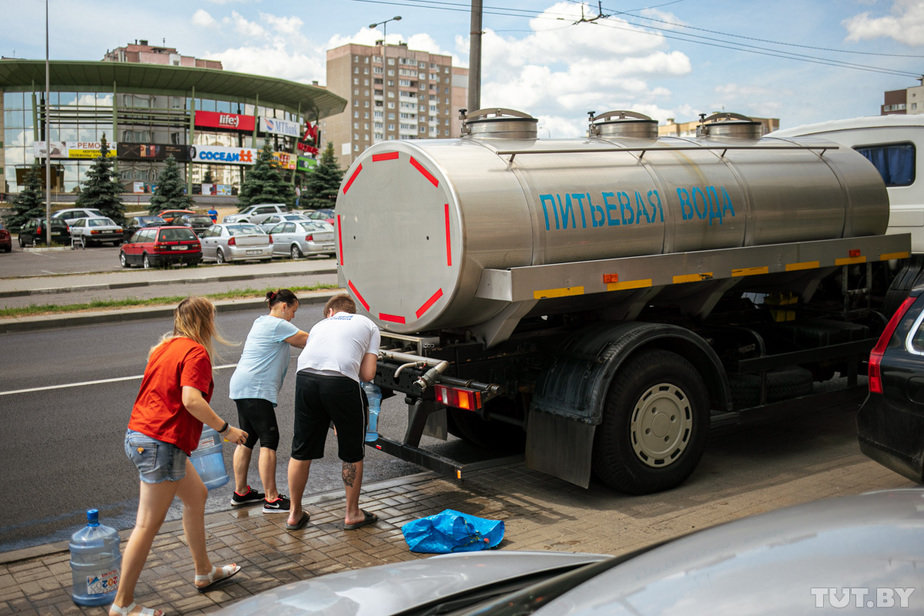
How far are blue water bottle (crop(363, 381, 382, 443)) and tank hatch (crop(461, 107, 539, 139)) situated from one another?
7.10ft

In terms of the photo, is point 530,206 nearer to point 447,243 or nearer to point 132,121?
point 447,243

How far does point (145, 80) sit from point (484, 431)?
8267cm

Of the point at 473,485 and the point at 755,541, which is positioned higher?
the point at 755,541

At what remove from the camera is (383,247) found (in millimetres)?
6637

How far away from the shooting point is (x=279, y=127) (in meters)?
87.5

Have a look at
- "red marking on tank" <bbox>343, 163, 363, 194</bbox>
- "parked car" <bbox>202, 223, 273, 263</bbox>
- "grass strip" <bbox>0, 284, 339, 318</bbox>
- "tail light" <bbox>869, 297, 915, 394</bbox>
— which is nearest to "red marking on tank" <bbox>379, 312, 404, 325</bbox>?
"red marking on tank" <bbox>343, 163, 363, 194</bbox>

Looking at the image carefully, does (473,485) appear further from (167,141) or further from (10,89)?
(10,89)

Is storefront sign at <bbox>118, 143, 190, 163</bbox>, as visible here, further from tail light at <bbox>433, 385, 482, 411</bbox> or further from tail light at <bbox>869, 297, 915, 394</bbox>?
tail light at <bbox>869, 297, 915, 394</bbox>

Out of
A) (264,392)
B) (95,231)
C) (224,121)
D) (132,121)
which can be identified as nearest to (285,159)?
(224,121)

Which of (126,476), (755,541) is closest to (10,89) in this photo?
(126,476)

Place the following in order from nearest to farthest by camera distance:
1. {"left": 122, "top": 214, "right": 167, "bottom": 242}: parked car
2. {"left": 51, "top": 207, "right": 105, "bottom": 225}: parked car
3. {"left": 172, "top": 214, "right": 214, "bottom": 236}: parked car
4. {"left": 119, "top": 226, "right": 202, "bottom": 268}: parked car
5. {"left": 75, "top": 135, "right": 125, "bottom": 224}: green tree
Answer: {"left": 119, "top": 226, "right": 202, "bottom": 268}: parked car < {"left": 122, "top": 214, "right": 167, "bottom": 242}: parked car < {"left": 51, "top": 207, "right": 105, "bottom": 225}: parked car < {"left": 172, "top": 214, "right": 214, "bottom": 236}: parked car < {"left": 75, "top": 135, "right": 125, "bottom": 224}: green tree

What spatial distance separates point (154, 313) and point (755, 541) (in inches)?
670

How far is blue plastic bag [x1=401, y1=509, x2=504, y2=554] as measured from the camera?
212 inches

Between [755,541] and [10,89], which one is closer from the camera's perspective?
[755,541]
